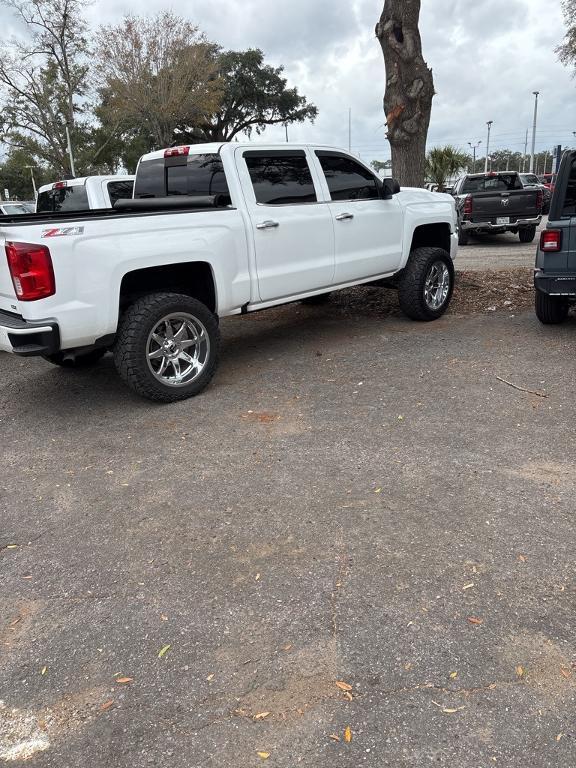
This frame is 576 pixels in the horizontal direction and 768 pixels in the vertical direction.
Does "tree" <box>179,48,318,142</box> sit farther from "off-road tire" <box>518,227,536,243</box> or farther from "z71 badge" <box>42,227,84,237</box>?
"z71 badge" <box>42,227,84,237</box>

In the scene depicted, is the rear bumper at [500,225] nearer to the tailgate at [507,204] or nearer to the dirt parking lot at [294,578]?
the tailgate at [507,204]

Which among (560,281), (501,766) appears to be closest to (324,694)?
(501,766)

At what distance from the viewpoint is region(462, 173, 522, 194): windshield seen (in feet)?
50.7

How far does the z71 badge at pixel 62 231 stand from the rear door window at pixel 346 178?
280 centimetres

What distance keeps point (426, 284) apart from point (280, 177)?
237cm

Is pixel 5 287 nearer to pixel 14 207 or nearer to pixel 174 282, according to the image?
pixel 174 282

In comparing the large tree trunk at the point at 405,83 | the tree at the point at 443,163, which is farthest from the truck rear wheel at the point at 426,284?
the tree at the point at 443,163

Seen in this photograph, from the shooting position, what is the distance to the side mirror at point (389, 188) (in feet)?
21.2

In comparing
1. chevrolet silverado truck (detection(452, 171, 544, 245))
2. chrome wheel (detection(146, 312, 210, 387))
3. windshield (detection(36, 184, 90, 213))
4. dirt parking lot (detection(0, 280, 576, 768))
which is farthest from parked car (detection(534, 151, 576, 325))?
chevrolet silverado truck (detection(452, 171, 544, 245))

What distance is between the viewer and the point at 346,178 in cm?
629

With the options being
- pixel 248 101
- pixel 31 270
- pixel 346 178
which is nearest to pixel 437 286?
pixel 346 178

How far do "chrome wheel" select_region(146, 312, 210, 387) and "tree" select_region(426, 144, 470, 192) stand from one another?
22.5m

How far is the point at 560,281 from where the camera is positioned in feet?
19.8

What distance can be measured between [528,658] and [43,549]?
2296 millimetres
